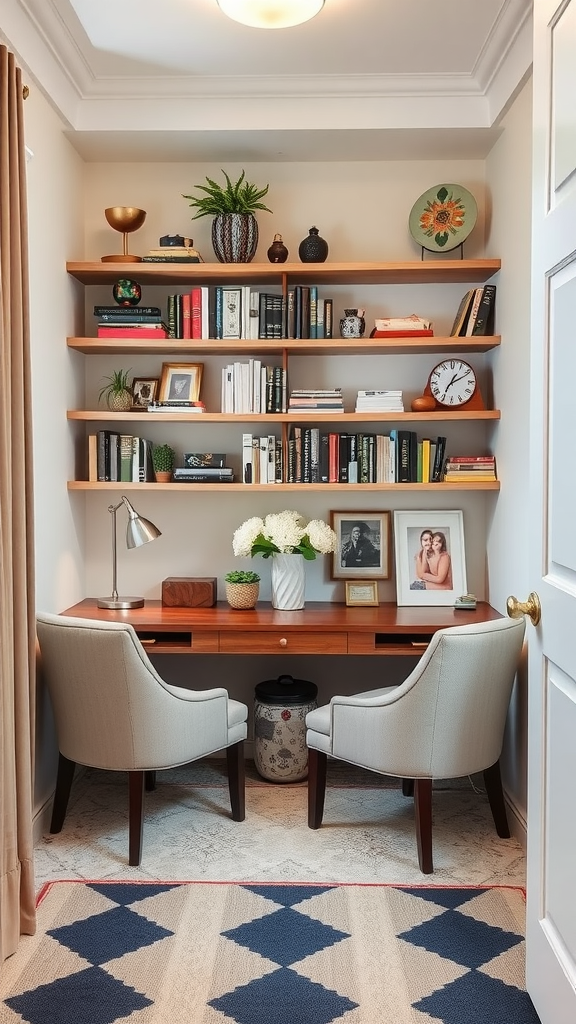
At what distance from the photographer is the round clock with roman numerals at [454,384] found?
12.1 ft

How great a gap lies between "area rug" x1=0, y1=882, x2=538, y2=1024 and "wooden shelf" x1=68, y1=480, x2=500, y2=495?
1.53 metres

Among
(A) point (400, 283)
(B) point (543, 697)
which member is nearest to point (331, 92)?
(A) point (400, 283)

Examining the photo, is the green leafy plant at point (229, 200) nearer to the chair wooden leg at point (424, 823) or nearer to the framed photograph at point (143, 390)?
the framed photograph at point (143, 390)

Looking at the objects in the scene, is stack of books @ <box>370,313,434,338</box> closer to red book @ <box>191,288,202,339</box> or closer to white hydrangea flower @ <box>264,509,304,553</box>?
red book @ <box>191,288,202,339</box>

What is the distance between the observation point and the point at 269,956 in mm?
2385

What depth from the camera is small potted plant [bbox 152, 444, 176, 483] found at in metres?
3.78

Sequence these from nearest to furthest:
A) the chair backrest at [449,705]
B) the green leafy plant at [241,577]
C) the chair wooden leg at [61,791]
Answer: the chair backrest at [449,705] < the chair wooden leg at [61,791] < the green leafy plant at [241,577]

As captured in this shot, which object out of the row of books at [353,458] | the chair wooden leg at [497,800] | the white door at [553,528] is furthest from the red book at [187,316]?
the chair wooden leg at [497,800]

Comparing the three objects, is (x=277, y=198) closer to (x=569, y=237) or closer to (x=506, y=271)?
(x=506, y=271)

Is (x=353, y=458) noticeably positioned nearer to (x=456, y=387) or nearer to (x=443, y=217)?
(x=456, y=387)

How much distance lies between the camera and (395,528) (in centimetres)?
388

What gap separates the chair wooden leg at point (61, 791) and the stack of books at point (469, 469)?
5.99 feet

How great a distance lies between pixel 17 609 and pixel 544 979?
5.25ft

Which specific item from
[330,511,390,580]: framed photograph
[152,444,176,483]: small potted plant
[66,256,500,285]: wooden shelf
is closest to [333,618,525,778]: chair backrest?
[330,511,390,580]: framed photograph
